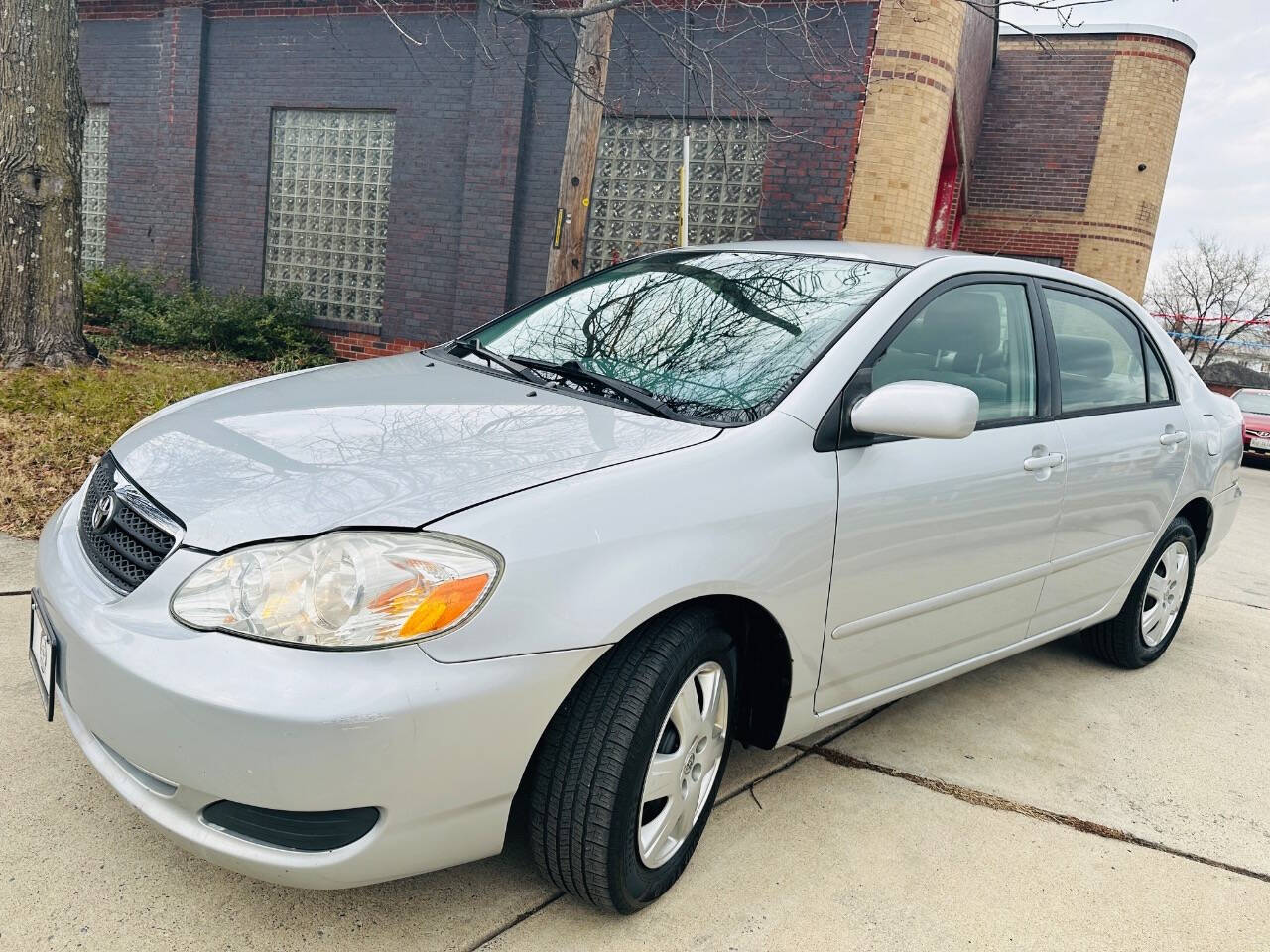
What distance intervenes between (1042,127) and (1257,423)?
6179 millimetres

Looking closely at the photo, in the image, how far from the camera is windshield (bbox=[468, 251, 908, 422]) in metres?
2.67

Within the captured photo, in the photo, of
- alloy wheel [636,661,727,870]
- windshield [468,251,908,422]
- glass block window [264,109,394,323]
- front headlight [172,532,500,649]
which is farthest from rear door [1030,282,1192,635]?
glass block window [264,109,394,323]

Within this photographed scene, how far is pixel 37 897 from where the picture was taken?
2.16m

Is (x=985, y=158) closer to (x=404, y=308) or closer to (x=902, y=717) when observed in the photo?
(x=404, y=308)

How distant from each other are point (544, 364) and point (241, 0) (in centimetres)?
1083

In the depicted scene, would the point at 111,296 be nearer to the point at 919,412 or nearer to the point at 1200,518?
the point at 1200,518

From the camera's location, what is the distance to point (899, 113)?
906 centimetres

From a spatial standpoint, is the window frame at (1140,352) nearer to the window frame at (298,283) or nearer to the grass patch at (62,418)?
the grass patch at (62,418)

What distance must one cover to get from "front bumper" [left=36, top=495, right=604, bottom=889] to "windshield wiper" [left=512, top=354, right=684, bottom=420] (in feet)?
2.43

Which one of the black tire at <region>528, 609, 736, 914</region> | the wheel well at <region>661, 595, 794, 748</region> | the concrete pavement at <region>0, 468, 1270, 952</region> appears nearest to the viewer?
the black tire at <region>528, 609, 736, 914</region>

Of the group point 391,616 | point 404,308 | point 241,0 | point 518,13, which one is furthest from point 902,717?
point 241,0

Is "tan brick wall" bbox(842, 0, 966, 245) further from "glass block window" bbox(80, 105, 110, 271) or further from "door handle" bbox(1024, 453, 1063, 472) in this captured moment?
"glass block window" bbox(80, 105, 110, 271)

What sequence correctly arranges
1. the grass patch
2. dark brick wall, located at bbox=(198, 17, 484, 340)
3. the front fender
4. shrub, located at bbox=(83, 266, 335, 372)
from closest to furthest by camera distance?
the front fender < the grass patch < shrub, located at bbox=(83, 266, 335, 372) < dark brick wall, located at bbox=(198, 17, 484, 340)

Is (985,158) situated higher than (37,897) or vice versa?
(985,158)
